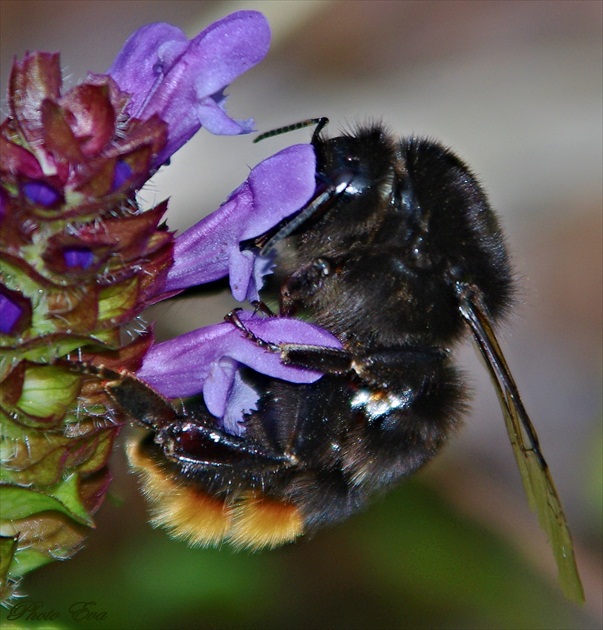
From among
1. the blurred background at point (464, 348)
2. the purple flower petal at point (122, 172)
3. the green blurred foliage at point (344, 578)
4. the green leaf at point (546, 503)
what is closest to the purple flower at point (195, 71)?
the purple flower petal at point (122, 172)

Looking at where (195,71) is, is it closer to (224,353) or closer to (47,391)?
(224,353)

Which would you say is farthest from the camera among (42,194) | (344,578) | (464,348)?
(464,348)

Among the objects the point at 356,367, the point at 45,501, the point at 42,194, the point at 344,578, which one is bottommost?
the point at 344,578

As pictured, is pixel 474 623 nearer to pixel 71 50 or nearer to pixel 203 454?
pixel 203 454

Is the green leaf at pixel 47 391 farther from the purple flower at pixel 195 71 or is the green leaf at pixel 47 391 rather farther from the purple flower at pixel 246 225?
the purple flower at pixel 195 71

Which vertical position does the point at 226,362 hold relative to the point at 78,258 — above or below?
below

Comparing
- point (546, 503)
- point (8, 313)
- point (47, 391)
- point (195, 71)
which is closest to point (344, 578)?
point (546, 503)
